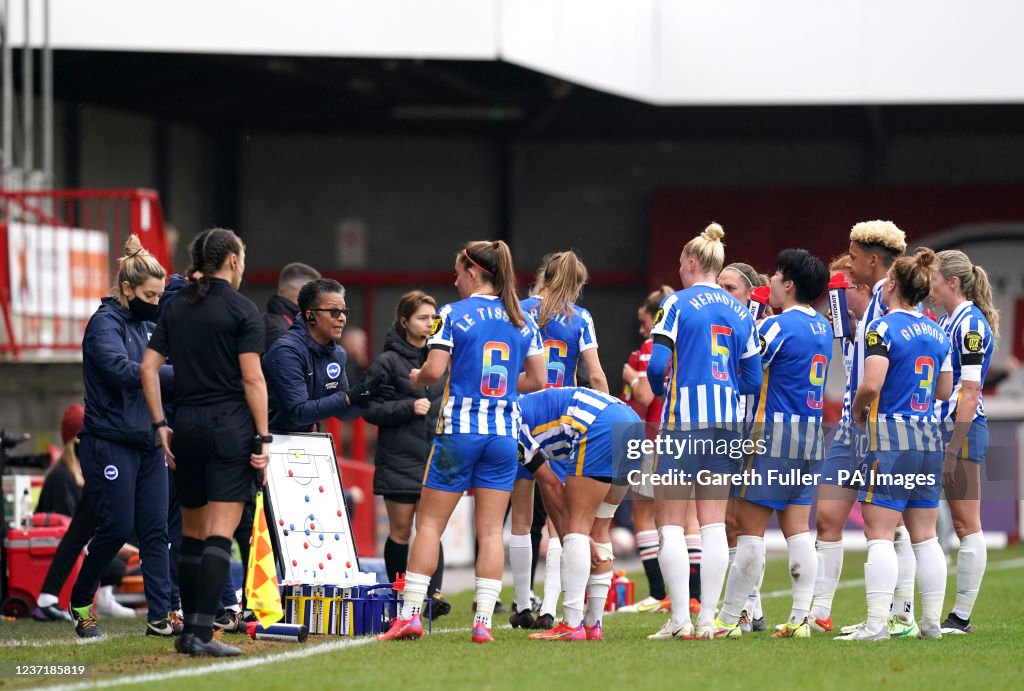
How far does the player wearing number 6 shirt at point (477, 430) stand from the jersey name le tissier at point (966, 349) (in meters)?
2.46

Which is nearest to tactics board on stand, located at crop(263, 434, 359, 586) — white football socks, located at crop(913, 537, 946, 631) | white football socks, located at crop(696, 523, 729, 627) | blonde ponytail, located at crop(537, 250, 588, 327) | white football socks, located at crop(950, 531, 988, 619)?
blonde ponytail, located at crop(537, 250, 588, 327)

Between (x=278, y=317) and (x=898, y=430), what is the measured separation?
3746 millimetres

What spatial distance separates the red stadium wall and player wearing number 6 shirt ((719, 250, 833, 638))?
1330cm

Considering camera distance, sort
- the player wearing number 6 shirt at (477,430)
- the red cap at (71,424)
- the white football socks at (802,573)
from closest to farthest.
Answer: the player wearing number 6 shirt at (477,430), the white football socks at (802,573), the red cap at (71,424)

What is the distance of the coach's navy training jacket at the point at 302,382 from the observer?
8.67 meters

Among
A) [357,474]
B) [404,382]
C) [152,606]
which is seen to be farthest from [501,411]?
[357,474]

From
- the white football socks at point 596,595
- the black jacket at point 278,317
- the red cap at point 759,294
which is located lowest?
the white football socks at point 596,595

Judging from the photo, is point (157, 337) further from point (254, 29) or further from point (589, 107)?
point (589, 107)

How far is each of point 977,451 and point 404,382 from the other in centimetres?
335

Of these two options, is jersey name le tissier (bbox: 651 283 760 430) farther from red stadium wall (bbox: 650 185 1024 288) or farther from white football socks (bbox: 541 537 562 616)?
red stadium wall (bbox: 650 185 1024 288)

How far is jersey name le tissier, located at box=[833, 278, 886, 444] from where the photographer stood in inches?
324

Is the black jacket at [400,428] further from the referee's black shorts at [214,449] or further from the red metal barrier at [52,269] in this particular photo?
the red metal barrier at [52,269]

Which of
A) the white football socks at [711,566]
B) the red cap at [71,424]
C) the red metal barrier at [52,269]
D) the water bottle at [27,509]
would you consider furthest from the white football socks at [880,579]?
the red metal barrier at [52,269]

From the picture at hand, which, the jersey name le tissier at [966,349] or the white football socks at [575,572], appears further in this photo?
the jersey name le tissier at [966,349]
